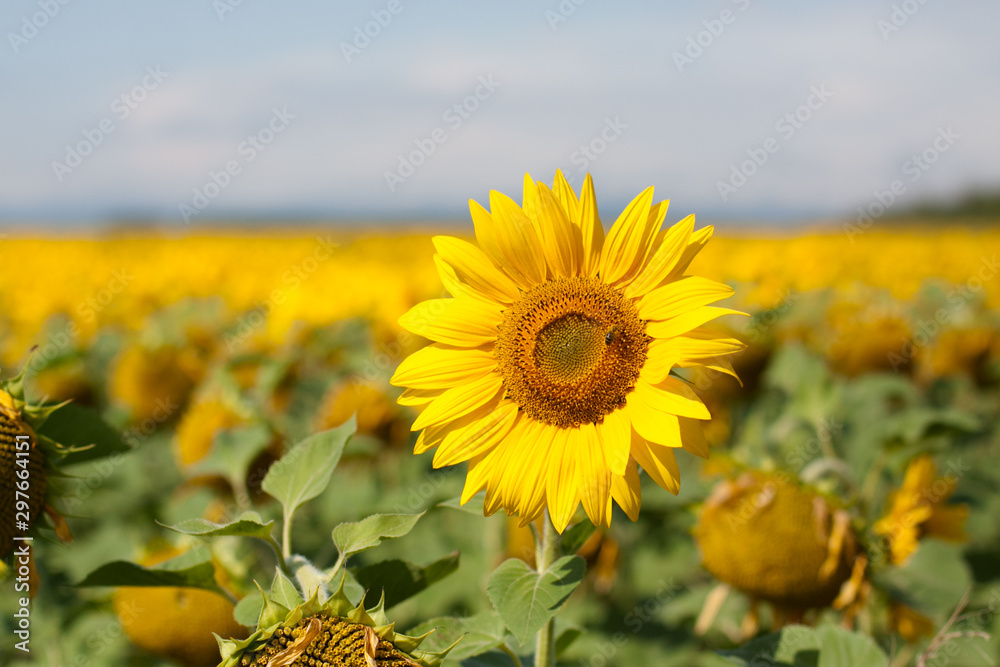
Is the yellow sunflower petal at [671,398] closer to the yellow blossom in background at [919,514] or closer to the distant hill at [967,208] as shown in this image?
the yellow blossom in background at [919,514]

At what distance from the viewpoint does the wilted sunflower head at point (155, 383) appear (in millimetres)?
4266

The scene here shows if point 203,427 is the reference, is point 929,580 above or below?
below

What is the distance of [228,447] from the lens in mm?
2445

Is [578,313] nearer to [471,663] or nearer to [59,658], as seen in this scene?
[471,663]

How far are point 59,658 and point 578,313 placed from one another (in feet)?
6.11

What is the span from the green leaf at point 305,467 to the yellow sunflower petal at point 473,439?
0.19m

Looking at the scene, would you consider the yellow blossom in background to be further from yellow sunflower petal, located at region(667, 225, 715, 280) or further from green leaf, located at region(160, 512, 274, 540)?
green leaf, located at region(160, 512, 274, 540)

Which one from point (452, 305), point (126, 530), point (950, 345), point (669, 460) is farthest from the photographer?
point (950, 345)

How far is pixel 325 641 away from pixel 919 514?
186cm

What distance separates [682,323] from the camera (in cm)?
124

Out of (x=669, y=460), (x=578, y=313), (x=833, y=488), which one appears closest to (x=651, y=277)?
(x=578, y=313)

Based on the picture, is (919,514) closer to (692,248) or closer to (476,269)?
(692,248)

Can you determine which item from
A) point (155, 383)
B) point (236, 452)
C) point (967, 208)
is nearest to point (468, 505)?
point (236, 452)

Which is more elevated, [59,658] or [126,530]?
[126,530]
